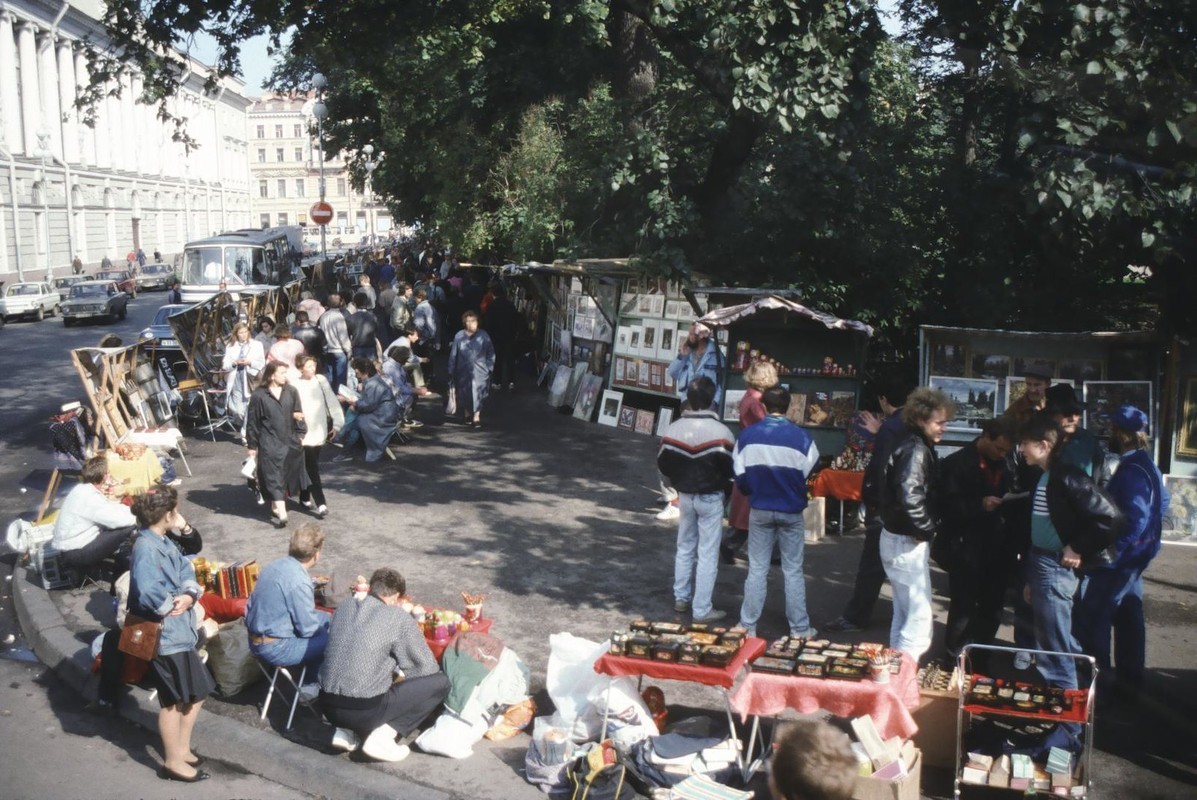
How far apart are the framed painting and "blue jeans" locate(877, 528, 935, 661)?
4.59m

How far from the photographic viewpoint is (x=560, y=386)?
1778cm

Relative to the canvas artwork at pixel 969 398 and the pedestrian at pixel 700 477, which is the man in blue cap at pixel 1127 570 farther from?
the canvas artwork at pixel 969 398

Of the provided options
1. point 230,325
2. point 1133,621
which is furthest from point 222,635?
point 230,325

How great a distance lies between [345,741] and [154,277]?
50996 mm

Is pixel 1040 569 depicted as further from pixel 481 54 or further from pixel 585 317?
pixel 481 54

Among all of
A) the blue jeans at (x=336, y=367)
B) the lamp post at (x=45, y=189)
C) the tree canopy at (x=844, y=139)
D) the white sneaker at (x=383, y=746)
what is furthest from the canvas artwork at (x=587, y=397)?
the lamp post at (x=45, y=189)

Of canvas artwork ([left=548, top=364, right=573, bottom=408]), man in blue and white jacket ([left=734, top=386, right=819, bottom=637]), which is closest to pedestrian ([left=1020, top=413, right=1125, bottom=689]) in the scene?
man in blue and white jacket ([left=734, top=386, right=819, bottom=637])

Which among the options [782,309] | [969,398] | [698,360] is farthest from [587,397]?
[969,398]

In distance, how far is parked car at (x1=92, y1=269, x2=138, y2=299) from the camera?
43750mm

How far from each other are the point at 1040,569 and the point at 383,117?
2116cm

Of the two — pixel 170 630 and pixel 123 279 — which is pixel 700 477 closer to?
pixel 170 630

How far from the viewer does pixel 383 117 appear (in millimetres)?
25031

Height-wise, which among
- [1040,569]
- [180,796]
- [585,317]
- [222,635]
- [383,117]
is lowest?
[180,796]

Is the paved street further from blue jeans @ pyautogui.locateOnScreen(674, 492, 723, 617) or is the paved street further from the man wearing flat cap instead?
the man wearing flat cap
